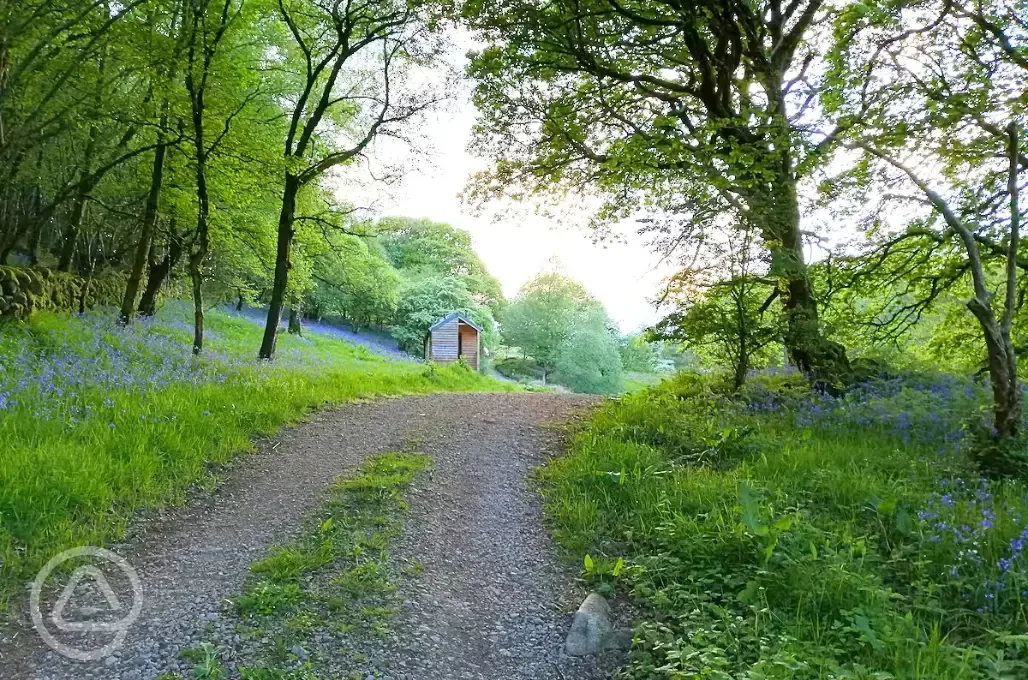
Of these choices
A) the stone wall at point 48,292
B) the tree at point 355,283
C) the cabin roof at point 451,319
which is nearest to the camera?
the stone wall at point 48,292

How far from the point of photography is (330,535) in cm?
501

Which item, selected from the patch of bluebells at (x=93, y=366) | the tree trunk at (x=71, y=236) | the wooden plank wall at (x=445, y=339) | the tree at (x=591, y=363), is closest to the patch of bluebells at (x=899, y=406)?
the patch of bluebells at (x=93, y=366)

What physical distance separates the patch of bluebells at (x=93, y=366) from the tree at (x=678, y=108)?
712 centimetres

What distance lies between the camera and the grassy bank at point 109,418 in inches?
180

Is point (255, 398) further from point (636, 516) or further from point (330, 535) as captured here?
point (636, 516)

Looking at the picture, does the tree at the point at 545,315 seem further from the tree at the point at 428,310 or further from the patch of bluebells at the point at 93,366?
the patch of bluebells at the point at 93,366

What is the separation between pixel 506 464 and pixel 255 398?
396 centimetres

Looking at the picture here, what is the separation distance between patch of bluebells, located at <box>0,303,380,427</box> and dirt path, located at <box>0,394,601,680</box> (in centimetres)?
201

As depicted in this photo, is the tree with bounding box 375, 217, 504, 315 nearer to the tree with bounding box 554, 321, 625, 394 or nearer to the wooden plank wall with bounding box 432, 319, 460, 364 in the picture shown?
the wooden plank wall with bounding box 432, 319, 460, 364

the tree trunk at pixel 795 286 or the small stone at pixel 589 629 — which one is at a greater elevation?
the tree trunk at pixel 795 286

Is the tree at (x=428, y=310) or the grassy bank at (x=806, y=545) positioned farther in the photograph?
the tree at (x=428, y=310)

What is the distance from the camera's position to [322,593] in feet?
13.7

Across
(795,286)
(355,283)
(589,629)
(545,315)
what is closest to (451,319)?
(545,315)

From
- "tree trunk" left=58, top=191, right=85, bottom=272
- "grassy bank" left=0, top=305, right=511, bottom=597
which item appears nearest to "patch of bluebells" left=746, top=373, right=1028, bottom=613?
"grassy bank" left=0, top=305, right=511, bottom=597
